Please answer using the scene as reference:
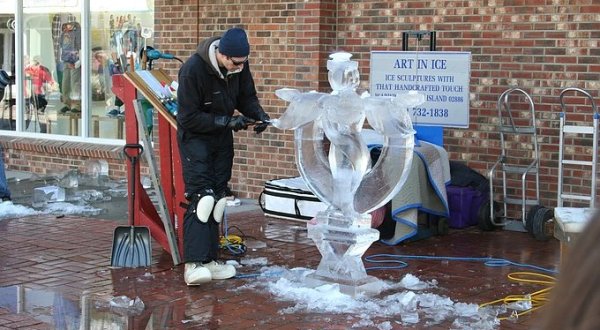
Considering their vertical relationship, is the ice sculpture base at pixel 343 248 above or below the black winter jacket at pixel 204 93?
below

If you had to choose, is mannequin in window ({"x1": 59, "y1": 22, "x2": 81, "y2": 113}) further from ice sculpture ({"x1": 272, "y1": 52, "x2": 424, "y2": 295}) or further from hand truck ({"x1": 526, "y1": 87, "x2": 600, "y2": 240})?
ice sculpture ({"x1": 272, "y1": 52, "x2": 424, "y2": 295})

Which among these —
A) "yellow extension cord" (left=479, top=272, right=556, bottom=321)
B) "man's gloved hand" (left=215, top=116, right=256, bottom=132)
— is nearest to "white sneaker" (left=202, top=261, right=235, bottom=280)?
"man's gloved hand" (left=215, top=116, right=256, bottom=132)

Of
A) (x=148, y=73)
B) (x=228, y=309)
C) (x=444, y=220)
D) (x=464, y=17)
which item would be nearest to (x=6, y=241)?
(x=148, y=73)

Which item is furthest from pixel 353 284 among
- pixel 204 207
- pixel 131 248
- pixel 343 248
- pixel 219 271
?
pixel 131 248

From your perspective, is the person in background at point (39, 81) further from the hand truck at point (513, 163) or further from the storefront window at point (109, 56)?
the hand truck at point (513, 163)

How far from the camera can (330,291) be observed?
18.6 feet

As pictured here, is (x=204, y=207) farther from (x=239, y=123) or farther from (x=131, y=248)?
(x=131, y=248)

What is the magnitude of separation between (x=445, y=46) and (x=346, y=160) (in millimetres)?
3160

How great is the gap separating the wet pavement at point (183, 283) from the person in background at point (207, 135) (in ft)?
0.82

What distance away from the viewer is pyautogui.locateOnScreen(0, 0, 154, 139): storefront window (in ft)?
37.3

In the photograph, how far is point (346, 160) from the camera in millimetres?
5812

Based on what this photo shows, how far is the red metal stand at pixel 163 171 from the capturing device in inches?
261

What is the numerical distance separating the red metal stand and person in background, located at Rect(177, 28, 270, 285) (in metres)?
0.41

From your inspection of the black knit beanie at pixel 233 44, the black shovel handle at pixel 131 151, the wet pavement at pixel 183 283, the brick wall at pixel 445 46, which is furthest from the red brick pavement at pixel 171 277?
the black knit beanie at pixel 233 44
